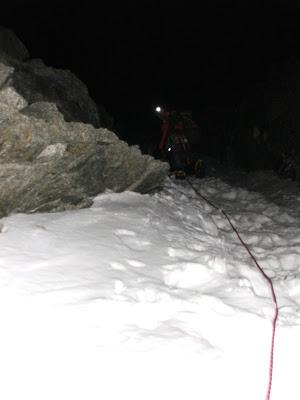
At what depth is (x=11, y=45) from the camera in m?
11.2

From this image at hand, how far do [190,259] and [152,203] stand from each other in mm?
2874

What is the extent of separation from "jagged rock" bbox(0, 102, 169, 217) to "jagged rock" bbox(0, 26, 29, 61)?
517 centimetres

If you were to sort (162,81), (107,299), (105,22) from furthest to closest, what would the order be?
(162,81), (105,22), (107,299)

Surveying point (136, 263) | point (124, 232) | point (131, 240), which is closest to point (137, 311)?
point (136, 263)

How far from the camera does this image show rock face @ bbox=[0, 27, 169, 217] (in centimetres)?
580

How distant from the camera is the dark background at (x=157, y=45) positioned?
18141 mm

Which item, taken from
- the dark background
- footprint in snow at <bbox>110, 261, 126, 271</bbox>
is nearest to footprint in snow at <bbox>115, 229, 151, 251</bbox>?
footprint in snow at <bbox>110, 261, 126, 271</bbox>

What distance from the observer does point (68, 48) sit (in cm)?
2062

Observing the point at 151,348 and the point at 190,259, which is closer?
the point at 151,348

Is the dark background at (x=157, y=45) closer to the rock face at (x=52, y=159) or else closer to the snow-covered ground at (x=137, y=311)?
the rock face at (x=52, y=159)

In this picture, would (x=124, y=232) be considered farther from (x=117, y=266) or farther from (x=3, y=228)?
(x=3, y=228)

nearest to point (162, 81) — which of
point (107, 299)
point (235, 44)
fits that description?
point (235, 44)

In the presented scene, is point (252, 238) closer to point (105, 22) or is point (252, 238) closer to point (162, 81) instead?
point (105, 22)

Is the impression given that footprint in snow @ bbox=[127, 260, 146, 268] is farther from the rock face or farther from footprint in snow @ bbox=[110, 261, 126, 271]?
the rock face
